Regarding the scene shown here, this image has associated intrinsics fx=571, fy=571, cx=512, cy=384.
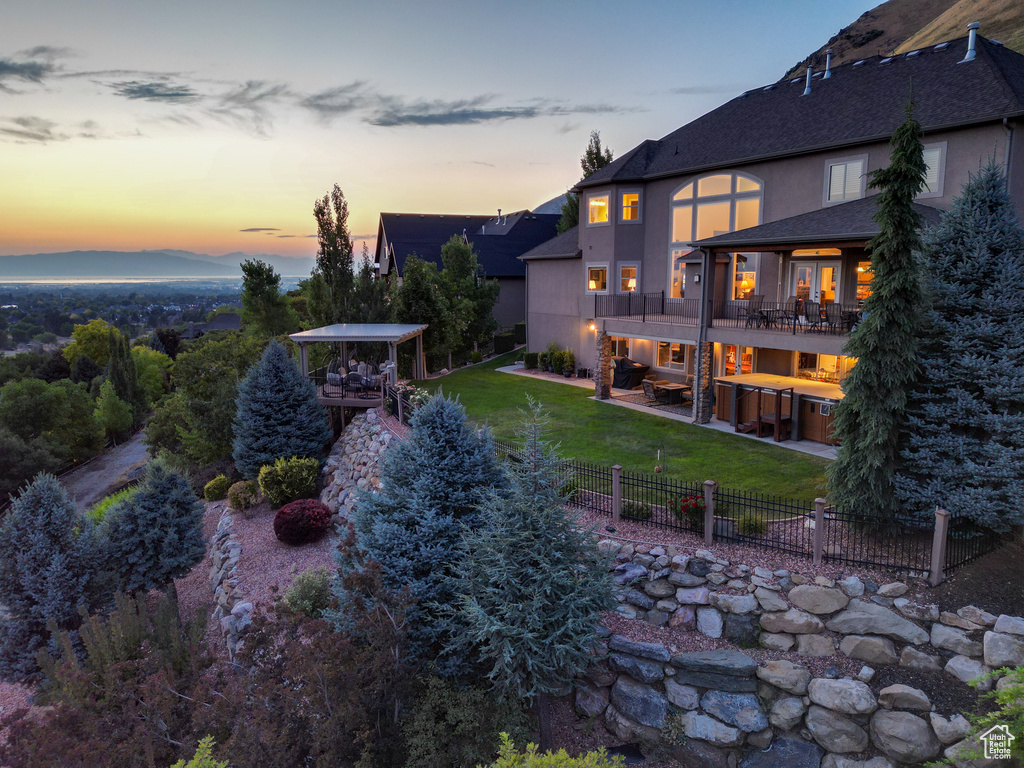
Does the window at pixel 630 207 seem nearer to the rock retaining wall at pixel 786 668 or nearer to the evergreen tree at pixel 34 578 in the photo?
the rock retaining wall at pixel 786 668

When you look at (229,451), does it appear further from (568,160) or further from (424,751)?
(568,160)

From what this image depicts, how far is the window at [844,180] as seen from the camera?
56.9 ft

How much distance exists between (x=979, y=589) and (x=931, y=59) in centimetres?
1741

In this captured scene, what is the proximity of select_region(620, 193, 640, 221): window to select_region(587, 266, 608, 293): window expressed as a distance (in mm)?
Result: 2327

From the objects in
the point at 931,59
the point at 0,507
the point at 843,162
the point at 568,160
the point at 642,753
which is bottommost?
the point at 0,507

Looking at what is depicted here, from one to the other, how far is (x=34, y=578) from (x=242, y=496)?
572 cm

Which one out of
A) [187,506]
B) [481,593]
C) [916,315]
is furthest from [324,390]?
[916,315]

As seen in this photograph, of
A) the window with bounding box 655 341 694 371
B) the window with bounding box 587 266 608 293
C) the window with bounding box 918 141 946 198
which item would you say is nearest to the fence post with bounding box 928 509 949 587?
the window with bounding box 918 141 946 198

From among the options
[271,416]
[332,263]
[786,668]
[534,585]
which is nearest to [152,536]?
[271,416]

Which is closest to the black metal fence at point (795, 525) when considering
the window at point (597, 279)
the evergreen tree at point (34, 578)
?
the evergreen tree at point (34, 578)

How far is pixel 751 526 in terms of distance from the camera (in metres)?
9.93

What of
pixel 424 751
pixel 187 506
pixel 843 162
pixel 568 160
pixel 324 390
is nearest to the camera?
pixel 424 751

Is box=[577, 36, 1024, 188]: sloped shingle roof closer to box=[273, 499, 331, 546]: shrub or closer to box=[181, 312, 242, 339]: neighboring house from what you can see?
box=[273, 499, 331, 546]: shrub

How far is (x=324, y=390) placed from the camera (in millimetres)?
20938
